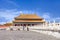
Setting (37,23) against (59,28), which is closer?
(59,28)

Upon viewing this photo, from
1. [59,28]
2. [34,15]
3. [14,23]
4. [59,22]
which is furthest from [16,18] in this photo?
[59,28]

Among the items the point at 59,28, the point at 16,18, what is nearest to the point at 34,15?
the point at 16,18

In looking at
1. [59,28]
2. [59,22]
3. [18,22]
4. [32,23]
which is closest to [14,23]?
[18,22]

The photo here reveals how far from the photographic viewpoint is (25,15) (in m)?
99.4

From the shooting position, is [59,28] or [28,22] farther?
[28,22]

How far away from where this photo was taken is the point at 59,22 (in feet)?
243

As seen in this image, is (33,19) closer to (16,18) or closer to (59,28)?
(16,18)

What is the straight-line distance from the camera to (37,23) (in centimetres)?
9575

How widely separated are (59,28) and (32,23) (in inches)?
1670

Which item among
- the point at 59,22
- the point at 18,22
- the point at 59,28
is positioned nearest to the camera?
the point at 59,28

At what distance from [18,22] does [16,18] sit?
3.16m

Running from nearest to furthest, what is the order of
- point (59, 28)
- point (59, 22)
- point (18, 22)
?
point (59, 28)
point (59, 22)
point (18, 22)

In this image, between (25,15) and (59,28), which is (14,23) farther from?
(59,28)

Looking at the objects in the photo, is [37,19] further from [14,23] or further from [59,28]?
[59,28]
